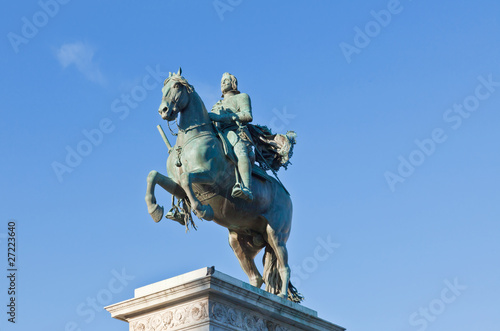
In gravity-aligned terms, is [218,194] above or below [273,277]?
above

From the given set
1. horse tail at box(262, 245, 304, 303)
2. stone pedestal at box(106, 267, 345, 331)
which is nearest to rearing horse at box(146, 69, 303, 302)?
horse tail at box(262, 245, 304, 303)

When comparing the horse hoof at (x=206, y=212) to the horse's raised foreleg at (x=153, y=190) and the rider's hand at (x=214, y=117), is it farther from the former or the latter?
the rider's hand at (x=214, y=117)

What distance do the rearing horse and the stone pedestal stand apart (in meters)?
1.14

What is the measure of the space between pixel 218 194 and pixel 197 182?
2.18ft

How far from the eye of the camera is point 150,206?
13562mm

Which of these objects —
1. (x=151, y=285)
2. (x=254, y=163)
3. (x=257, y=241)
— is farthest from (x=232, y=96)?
(x=151, y=285)

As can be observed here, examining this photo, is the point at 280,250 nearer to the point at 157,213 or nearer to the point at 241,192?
the point at 241,192

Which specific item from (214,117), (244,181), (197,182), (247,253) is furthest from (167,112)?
(247,253)

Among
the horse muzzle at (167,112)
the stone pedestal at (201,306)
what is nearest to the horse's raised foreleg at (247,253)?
the stone pedestal at (201,306)

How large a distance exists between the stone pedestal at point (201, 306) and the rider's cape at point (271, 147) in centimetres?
298

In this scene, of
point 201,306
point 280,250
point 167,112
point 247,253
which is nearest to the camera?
point 201,306

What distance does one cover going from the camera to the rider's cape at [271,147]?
51.2 feet

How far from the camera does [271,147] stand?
15.8 m

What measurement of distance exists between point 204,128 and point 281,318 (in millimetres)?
3353
